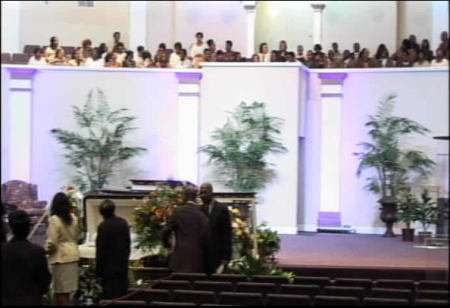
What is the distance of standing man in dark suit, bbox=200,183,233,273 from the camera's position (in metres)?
8.05

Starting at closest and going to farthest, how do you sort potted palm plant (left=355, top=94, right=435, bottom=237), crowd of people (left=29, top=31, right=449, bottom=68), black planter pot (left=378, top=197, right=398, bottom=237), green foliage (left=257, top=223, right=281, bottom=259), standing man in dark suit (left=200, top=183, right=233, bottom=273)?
standing man in dark suit (left=200, top=183, right=233, bottom=273) → green foliage (left=257, top=223, right=281, bottom=259) → black planter pot (left=378, top=197, right=398, bottom=237) → potted palm plant (left=355, top=94, right=435, bottom=237) → crowd of people (left=29, top=31, right=449, bottom=68)

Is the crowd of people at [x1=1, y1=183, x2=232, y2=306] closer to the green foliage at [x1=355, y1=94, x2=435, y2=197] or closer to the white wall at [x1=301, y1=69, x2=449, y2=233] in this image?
the green foliage at [x1=355, y1=94, x2=435, y2=197]

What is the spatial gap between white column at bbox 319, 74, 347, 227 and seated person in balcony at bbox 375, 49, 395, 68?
81 centimetres

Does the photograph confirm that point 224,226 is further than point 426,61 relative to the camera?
No

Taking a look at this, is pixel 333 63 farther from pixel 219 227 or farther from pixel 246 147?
pixel 219 227

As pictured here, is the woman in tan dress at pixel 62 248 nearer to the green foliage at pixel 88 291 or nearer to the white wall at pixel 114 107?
the green foliage at pixel 88 291

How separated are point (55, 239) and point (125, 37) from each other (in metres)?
13.9

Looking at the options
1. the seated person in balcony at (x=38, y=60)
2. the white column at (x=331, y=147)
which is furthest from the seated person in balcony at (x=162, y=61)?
the white column at (x=331, y=147)

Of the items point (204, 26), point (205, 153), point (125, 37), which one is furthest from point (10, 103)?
point (204, 26)

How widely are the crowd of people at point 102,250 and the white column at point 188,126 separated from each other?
799cm

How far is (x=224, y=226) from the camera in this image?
8.08 metres

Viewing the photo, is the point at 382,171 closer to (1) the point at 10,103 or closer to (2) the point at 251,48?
(2) the point at 251,48

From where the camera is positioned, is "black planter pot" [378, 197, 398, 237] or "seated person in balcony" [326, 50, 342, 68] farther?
"seated person in balcony" [326, 50, 342, 68]

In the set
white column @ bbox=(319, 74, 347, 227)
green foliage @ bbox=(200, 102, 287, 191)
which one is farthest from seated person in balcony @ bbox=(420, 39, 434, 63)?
green foliage @ bbox=(200, 102, 287, 191)
